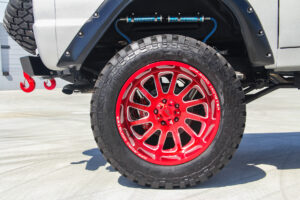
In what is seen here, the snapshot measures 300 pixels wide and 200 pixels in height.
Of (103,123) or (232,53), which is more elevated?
(232,53)

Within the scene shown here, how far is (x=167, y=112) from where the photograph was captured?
7.60 ft

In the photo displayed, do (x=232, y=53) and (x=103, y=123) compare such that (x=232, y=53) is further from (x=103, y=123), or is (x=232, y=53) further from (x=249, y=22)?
(x=103, y=123)

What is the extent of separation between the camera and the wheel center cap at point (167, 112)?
91.3 inches

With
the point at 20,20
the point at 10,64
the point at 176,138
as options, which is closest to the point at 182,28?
the point at 176,138

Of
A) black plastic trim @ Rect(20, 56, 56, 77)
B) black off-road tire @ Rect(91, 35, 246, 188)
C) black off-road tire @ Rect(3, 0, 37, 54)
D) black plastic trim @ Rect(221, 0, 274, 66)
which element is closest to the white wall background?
black off-road tire @ Rect(3, 0, 37, 54)

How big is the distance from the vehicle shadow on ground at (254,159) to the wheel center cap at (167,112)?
49cm

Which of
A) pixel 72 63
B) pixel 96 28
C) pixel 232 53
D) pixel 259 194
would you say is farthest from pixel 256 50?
pixel 72 63

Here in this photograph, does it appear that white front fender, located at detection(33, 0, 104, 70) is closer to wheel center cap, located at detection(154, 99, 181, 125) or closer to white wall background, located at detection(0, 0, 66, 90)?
wheel center cap, located at detection(154, 99, 181, 125)

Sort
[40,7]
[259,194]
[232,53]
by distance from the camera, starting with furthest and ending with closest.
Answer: [232,53], [40,7], [259,194]

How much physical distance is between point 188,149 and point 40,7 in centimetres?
143

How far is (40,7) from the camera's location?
7.59 feet

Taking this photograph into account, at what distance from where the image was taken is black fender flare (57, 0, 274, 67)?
2281 mm

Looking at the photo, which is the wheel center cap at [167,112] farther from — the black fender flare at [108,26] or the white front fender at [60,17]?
the white front fender at [60,17]

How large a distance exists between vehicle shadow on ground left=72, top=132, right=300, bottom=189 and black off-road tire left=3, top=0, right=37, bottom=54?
123cm
